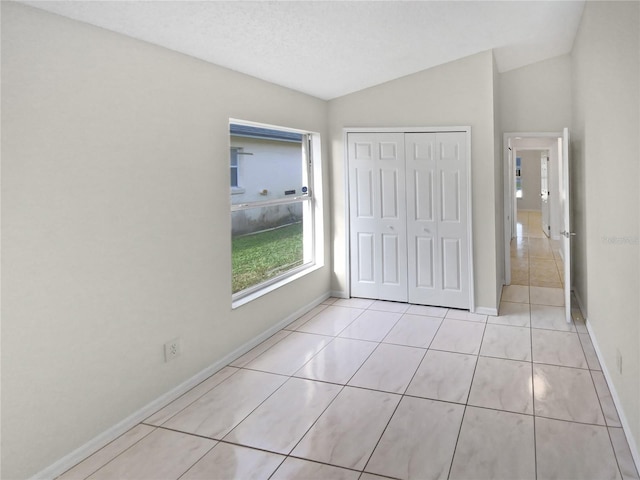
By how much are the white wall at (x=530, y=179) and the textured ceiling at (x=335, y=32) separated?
38.7 feet

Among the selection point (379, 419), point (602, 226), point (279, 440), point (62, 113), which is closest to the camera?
point (62, 113)

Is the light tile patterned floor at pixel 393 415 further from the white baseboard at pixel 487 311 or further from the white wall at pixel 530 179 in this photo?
the white wall at pixel 530 179

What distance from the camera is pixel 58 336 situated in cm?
225

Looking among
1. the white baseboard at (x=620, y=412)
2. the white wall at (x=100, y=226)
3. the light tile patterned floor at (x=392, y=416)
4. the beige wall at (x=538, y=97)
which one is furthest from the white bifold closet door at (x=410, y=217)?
the white wall at (x=100, y=226)

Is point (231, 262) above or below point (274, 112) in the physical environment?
below

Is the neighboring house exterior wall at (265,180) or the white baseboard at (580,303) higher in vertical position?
the neighboring house exterior wall at (265,180)

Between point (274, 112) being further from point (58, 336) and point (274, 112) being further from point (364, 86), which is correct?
point (58, 336)

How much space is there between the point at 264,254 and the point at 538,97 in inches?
148

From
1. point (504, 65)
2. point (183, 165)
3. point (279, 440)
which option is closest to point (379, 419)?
point (279, 440)

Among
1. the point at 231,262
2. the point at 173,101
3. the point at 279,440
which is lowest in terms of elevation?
the point at 279,440

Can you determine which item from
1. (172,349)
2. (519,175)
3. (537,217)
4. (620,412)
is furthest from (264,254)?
(519,175)

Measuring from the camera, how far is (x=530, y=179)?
15.8 metres

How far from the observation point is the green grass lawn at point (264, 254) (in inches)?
157

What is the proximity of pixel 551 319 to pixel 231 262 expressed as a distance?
3220 mm
